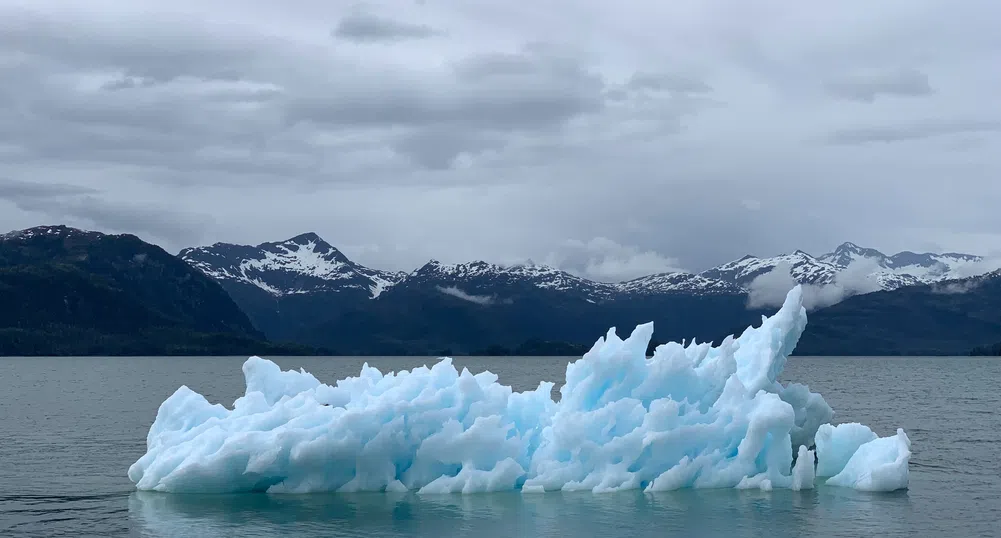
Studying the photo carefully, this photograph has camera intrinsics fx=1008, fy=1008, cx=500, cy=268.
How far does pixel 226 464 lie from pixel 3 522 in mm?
5748

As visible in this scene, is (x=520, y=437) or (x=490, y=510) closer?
(x=490, y=510)

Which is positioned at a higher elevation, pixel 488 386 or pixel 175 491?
pixel 488 386

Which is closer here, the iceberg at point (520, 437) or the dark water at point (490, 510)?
the dark water at point (490, 510)

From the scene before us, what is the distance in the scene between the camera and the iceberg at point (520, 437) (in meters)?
28.8

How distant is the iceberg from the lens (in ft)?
94.5

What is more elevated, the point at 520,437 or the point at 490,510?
the point at 520,437

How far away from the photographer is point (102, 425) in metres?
→ 55.2

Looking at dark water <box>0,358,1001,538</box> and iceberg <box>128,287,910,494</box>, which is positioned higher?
iceberg <box>128,287,910,494</box>

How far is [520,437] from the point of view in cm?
3108

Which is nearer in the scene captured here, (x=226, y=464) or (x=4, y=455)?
(x=226, y=464)

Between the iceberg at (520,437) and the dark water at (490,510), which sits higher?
the iceberg at (520,437)

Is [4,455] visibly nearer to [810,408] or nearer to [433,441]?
[433,441]

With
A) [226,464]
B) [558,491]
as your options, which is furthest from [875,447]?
[226,464]

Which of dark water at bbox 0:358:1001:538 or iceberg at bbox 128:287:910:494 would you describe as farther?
iceberg at bbox 128:287:910:494
